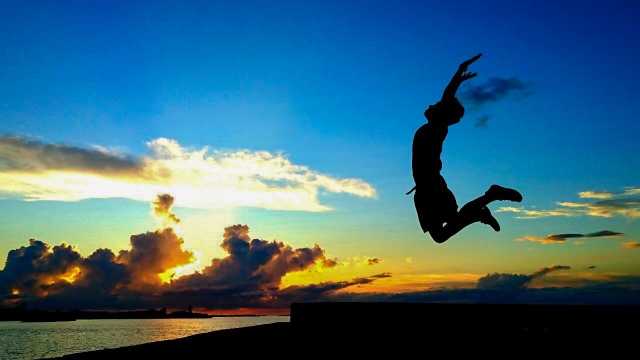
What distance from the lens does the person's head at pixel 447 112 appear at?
8.75m

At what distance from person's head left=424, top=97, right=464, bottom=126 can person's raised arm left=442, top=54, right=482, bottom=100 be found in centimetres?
12

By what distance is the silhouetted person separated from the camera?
874 cm

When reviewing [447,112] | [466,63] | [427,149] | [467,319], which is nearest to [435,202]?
[427,149]

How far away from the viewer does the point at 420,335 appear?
6.64 metres

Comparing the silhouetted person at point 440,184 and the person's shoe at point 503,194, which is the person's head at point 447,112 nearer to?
the silhouetted person at point 440,184

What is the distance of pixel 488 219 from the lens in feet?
29.5

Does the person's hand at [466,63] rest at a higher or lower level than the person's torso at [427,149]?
higher

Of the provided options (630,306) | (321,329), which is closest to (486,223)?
(630,306)

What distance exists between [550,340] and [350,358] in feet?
8.29

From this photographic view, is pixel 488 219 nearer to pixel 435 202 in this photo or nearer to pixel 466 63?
pixel 435 202

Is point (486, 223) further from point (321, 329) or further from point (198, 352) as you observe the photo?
point (198, 352)

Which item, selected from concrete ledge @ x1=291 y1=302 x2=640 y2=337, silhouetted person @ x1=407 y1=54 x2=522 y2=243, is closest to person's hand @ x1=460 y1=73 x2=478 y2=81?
silhouetted person @ x1=407 y1=54 x2=522 y2=243

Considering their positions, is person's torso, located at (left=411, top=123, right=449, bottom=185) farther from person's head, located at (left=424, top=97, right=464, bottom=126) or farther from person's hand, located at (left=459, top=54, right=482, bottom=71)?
person's hand, located at (left=459, top=54, right=482, bottom=71)

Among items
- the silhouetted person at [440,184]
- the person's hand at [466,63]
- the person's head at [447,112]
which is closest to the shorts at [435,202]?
the silhouetted person at [440,184]
